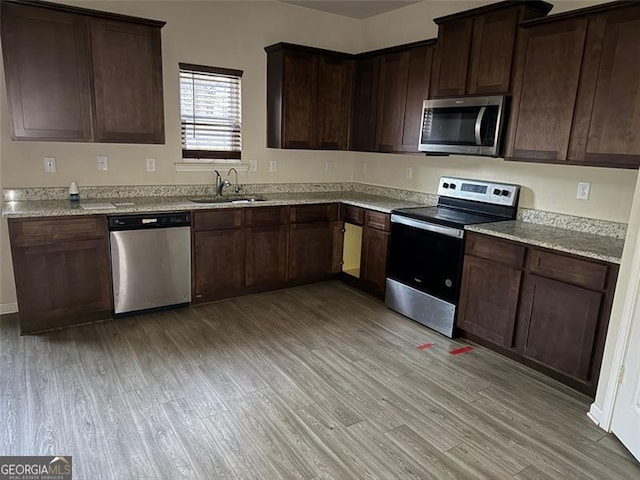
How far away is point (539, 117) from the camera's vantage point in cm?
304

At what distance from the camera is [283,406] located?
2.55 meters

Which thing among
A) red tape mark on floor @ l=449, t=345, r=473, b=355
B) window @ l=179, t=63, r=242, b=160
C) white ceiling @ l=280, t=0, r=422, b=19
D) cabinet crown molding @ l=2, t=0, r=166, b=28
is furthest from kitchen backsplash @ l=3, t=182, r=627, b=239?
white ceiling @ l=280, t=0, r=422, b=19

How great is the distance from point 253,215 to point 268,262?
1.70 feet

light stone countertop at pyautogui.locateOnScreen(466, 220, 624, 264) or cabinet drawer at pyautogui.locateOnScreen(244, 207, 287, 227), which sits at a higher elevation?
light stone countertop at pyautogui.locateOnScreen(466, 220, 624, 264)

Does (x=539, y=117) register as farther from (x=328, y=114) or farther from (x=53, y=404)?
(x=53, y=404)

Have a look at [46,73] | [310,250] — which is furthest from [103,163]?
[310,250]

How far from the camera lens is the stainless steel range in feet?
11.4

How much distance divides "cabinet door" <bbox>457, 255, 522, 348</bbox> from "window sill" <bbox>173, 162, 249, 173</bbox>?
2.46 meters

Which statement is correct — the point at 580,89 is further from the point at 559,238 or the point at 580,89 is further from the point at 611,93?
the point at 559,238

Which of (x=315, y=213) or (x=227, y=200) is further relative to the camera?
(x=315, y=213)

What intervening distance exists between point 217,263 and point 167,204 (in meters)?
0.70

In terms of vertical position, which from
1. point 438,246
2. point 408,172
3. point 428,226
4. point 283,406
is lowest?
point 283,406

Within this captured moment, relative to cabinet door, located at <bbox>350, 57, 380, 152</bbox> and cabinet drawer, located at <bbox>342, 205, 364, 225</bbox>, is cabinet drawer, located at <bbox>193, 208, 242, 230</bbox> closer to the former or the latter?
cabinet drawer, located at <bbox>342, 205, 364, 225</bbox>

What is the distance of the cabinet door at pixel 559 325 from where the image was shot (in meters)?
2.67
